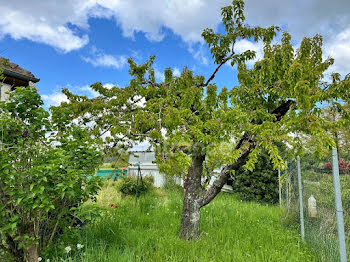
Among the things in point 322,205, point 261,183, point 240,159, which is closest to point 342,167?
point 322,205

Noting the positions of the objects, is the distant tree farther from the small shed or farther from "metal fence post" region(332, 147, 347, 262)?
the small shed

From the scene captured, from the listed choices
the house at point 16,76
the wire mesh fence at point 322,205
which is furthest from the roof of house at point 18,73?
the wire mesh fence at point 322,205

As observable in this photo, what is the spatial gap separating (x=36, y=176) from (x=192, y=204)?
10.2 ft

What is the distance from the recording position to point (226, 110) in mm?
4922

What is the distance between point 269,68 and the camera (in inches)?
174

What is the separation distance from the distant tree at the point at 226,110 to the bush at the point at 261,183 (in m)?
5.34

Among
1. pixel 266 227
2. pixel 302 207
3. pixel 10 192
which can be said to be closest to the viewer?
pixel 10 192

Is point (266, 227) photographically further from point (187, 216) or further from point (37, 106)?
point (37, 106)

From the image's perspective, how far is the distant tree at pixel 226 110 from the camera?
13.5 ft

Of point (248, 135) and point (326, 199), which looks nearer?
point (326, 199)

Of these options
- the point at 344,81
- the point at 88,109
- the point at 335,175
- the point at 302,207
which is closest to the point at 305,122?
the point at 335,175

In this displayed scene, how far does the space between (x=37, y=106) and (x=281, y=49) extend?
4.09m

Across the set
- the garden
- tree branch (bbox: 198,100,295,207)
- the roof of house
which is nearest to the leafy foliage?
the garden

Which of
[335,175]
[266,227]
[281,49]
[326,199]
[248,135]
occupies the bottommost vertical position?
[266,227]
